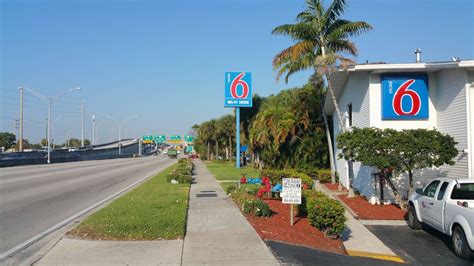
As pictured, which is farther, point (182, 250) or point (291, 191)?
point (291, 191)

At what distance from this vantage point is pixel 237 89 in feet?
161

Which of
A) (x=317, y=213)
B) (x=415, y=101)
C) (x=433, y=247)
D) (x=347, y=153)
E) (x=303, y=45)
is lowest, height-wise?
(x=433, y=247)

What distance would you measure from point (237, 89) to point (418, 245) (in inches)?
1582

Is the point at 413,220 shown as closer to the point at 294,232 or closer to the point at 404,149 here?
the point at 404,149

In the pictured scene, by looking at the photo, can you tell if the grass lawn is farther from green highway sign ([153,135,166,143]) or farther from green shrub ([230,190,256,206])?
green highway sign ([153,135,166,143])

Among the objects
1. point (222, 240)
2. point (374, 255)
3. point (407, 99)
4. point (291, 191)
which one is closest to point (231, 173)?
point (407, 99)

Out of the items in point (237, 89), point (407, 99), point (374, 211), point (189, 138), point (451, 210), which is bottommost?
point (374, 211)

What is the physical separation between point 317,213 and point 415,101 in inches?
310

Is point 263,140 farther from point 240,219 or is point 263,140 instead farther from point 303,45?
point 240,219

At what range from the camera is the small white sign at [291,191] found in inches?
418

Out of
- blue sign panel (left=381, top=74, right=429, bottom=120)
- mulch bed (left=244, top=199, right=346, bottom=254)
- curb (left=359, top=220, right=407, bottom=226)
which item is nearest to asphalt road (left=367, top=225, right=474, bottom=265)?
curb (left=359, top=220, right=407, bottom=226)

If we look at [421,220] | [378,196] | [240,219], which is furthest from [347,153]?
[240,219]

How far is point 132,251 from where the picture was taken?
8047 mm

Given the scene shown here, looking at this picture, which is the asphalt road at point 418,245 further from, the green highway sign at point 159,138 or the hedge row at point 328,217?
the green highway sign at point 159,138
